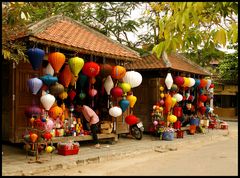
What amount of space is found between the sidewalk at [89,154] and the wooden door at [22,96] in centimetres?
83

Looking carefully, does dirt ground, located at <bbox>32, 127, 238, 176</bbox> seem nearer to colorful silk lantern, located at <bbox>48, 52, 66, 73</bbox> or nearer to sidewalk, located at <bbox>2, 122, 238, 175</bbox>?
sidewalk, located at <bbox>2, 122, 238, 175</bbox>

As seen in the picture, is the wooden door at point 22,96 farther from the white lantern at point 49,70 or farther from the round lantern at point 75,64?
the round lantern at point 75,64

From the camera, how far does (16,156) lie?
33.0 ft

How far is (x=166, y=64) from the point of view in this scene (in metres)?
15.8

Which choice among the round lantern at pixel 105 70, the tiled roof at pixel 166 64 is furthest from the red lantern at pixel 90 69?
the tiled roof at pixel 166 64

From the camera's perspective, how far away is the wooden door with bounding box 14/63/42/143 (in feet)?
33.9

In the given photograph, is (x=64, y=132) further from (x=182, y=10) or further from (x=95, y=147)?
(x=182, y=10)

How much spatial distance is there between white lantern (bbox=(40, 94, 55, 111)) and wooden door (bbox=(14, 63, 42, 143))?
0.65m

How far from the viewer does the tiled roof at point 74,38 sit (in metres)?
10.3

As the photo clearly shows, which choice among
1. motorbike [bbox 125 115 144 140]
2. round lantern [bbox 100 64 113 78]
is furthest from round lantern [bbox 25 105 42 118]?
motorbike [bbox 125 115 144 140]

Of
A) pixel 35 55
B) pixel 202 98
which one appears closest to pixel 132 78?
pixel 35 55

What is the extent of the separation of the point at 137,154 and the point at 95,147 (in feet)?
4.85

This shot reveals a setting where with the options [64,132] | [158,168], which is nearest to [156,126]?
[64,132]

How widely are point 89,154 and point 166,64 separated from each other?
657 cm
